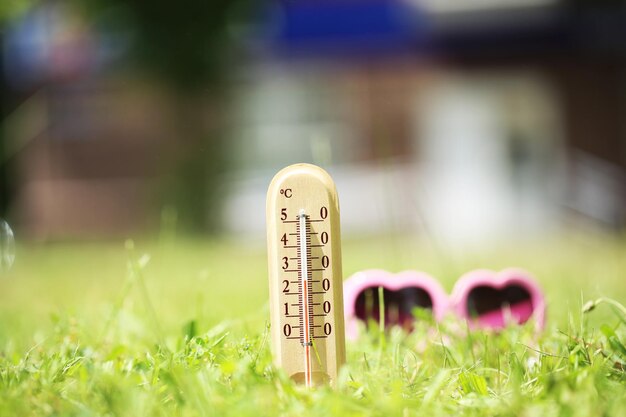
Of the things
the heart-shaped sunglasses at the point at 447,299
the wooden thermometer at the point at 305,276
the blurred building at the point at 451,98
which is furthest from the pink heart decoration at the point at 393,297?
the blurred building at the point at 451,98

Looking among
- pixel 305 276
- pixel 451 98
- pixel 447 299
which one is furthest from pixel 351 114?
pixel 305 276

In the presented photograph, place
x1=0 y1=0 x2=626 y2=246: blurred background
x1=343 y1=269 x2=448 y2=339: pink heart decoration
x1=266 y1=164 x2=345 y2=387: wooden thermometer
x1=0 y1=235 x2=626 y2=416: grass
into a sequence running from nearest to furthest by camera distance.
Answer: x1=0 y1=235 x2=626 y2=416: grass < x1=266 y1=164 x2=345 y2=387: wooden thermometer < x1=343 y1=269 x2=448 y2=339: pink heart decoration < x1=0 y1=0 x2=626 y2=246: blurred background

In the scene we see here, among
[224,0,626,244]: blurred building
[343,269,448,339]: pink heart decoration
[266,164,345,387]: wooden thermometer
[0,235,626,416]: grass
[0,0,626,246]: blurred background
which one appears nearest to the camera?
[0,235,626,416]: grass

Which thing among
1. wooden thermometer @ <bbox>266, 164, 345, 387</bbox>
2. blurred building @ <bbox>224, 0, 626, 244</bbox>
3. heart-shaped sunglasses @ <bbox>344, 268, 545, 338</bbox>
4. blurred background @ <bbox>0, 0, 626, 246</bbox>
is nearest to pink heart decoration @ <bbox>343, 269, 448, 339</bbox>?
heart-shaped sunglasses @ <bbox>344, 268, 545, 338</bbox>

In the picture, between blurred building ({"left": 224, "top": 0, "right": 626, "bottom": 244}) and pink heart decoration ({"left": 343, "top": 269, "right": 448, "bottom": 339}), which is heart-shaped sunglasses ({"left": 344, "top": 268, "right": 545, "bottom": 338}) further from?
blurred building ({"left": 224, "top": 0, "right": 626, "bottom": 244})

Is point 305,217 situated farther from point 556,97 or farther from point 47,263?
point 556,97

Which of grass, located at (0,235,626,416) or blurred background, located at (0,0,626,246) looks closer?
grass, located at (0,235,626,416)

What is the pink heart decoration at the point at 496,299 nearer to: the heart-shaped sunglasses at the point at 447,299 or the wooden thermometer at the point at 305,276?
the heart-shaped sunglasses at the point at 447,299

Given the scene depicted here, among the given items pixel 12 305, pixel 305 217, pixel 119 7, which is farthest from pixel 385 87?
pixel 305 217

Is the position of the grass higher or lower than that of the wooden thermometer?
lower
